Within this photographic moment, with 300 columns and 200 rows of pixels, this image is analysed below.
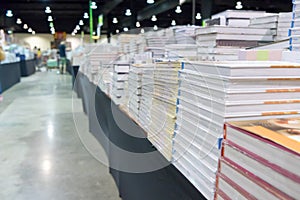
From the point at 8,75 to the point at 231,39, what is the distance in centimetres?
947

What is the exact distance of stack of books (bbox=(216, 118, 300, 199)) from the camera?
23.3 inches

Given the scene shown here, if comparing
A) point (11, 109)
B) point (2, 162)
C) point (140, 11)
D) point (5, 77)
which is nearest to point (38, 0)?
point (140, 11)

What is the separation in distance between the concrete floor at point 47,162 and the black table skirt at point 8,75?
12.0ft

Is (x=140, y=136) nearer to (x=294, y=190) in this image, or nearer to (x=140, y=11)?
(x=294, y=190)

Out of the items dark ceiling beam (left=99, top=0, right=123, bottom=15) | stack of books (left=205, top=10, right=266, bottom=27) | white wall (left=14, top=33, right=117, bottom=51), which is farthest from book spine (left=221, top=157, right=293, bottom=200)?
white wall (left=14, top=33, right=117, bottom=51)

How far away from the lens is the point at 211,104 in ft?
2.91

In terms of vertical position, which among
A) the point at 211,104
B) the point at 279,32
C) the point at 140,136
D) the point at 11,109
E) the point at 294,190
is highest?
the point at 279,32

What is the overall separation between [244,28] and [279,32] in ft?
0.74

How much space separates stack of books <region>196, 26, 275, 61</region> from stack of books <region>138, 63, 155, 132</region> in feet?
1.88

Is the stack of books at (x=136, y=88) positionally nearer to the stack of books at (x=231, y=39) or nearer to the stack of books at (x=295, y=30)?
the stack of books at (x=231, y=39)

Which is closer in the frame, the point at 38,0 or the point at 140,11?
the point at 38,0

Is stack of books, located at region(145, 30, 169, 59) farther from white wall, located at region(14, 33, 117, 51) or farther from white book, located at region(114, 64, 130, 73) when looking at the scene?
white wall, located at region(14, 33, 117, 51)

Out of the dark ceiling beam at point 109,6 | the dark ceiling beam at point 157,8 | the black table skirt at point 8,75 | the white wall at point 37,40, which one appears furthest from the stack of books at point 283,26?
the white wall at point 37,40

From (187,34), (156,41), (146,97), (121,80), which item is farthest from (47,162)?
(146,97)
